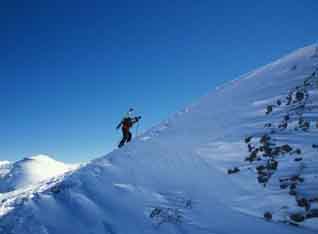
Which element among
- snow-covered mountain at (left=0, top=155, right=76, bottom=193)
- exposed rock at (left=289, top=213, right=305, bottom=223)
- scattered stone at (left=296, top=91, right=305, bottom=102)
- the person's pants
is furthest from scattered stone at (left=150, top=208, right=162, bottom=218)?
snow-covered mountain at (left=0, top=155, right=76, bottom=193)

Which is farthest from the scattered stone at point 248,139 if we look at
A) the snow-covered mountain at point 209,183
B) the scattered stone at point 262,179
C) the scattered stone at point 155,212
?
the scattered stone at point 155,212

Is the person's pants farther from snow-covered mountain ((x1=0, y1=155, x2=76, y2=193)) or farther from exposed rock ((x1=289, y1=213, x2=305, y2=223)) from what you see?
snow-covered mountain ((x1=0, y1=155, x2=76, y2=193))

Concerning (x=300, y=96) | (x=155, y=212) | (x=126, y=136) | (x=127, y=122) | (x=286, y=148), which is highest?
(x=127, y=122)

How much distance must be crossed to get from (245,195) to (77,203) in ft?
16.3

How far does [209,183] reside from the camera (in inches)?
316

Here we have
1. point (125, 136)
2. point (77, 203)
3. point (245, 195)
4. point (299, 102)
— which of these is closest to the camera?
point (245, 195)

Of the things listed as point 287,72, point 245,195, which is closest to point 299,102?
point 287,72

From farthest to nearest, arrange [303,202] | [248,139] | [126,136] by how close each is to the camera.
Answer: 1. [126,136]
2. [248,139]
3. [303,202]

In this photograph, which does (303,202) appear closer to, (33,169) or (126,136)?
(126,136)

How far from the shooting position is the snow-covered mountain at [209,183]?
650cm

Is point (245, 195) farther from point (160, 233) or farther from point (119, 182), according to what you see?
point (119, 182)

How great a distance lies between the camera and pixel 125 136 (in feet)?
48.6

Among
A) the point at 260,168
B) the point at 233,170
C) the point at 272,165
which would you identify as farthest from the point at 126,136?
the point at 272,165

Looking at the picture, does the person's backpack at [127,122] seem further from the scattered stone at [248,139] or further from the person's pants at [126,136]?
the scattered stone at [248,139]
